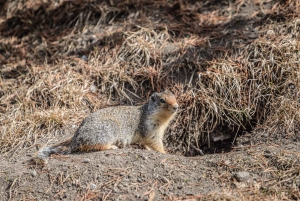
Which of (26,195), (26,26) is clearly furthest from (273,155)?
(26,26)

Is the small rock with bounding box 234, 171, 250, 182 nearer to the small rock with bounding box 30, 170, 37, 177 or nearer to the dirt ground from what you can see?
the dirt ground

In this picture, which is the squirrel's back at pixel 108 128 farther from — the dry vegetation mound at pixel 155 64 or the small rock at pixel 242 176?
the small rock at pixel 242 176

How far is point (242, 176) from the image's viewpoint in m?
4.71

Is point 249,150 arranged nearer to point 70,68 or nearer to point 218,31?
point 218,31

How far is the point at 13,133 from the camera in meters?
6.23

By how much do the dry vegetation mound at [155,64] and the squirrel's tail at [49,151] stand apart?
440 mm

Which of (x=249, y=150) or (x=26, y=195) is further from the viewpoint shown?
(x=249, y=150)

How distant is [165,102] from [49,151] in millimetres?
1578

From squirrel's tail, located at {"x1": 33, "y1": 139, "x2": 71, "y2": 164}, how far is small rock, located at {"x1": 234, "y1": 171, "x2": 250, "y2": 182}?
2115 mm

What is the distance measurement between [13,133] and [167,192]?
8.64 ft

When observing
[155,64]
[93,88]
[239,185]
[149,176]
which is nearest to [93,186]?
[149,176]

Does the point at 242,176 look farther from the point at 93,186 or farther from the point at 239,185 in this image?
the point at 93,186

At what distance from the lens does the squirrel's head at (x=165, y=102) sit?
19.0ft

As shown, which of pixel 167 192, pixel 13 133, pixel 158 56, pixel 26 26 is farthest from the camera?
pixel 26 26
